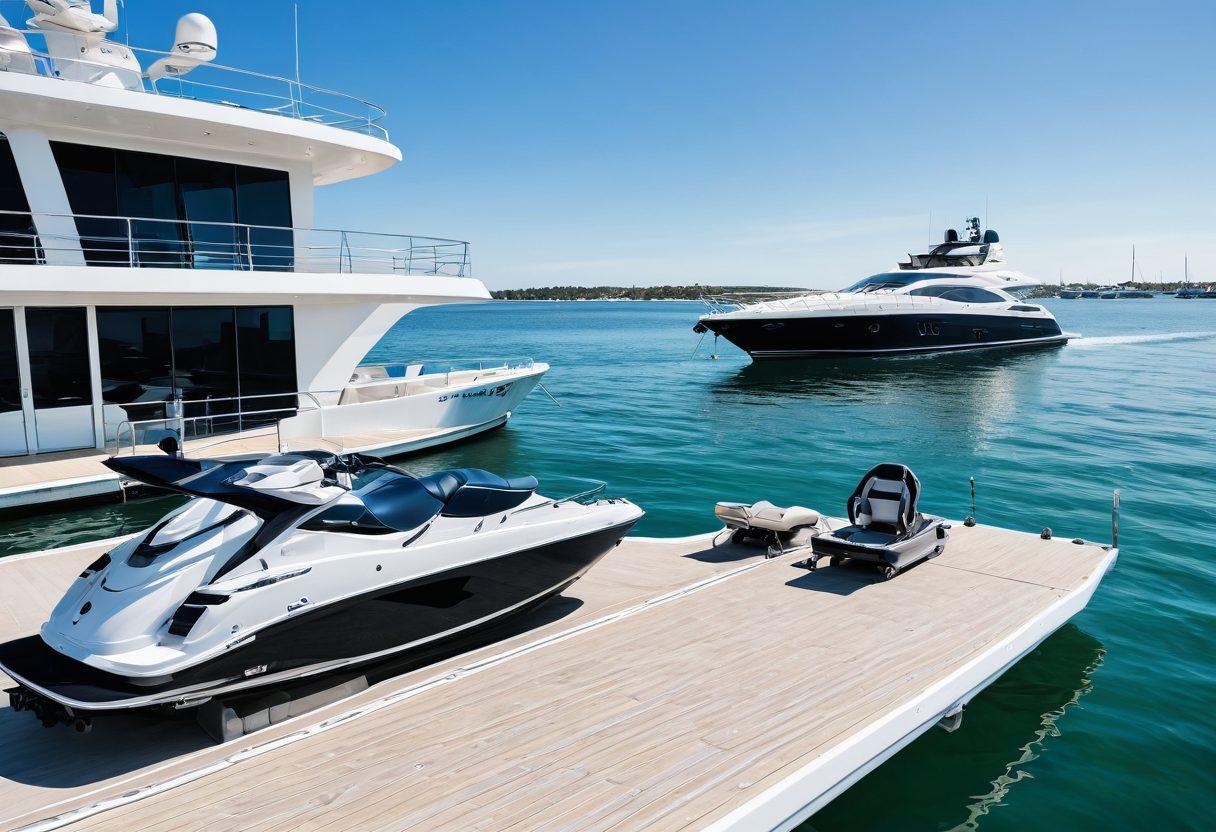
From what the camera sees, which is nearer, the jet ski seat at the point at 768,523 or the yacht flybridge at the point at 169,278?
the jet ski seat at the point at 768,523

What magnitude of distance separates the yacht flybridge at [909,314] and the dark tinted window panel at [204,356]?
23.2 meters

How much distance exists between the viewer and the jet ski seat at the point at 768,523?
29.8 feet

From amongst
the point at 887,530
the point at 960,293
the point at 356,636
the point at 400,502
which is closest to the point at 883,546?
the point at 887,530

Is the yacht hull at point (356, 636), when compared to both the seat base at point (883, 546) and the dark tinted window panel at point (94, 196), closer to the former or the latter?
the seat base at point (883, 546)

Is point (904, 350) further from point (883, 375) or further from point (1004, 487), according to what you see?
point (1004, 487)

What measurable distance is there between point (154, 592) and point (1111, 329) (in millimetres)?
80646

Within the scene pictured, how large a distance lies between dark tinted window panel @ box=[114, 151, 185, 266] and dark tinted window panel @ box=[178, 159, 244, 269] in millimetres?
209

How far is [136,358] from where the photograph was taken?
1336 centimetres

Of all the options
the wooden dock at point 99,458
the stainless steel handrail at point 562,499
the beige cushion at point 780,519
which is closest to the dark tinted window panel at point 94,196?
the wooden dock at point 99,458

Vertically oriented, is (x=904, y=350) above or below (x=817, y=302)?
below

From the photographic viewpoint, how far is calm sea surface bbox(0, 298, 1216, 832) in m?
5.90

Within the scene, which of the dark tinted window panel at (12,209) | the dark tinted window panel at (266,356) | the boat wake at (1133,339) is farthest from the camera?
the boat wake at (1133,339)

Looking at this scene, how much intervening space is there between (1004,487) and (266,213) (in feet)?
49.3

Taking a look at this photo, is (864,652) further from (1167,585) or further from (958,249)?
(958,249)
